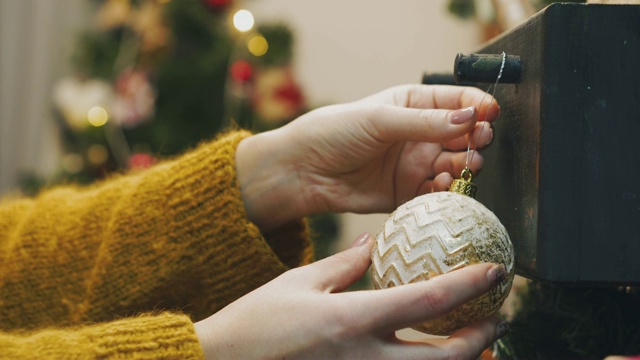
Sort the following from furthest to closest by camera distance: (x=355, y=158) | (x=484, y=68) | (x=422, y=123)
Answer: (x=355, y=158) < (x=422, y=123) < (x=484, y=68)

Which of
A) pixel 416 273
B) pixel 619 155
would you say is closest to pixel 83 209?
pixel 416 273

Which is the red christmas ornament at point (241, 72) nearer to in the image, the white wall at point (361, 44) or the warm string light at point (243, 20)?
the warm string light at point (243, 20)

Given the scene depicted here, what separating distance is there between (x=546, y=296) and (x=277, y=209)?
15.1 inches

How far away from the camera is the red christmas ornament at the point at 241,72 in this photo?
172 cm

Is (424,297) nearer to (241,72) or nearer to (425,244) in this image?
(425,244)

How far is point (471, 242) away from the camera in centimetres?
51

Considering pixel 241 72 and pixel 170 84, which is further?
pixel 170 84

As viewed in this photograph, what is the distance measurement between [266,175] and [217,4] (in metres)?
1.07

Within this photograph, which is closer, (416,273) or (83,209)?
(416,273)

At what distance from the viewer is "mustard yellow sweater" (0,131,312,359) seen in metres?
0.88

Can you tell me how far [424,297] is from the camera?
509 mm

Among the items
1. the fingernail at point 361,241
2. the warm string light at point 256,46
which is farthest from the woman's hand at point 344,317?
the warm string light at point 256,46

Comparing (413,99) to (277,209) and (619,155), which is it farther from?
(619,155)

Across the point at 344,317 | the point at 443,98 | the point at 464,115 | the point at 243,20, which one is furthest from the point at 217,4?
the point at 344,317
